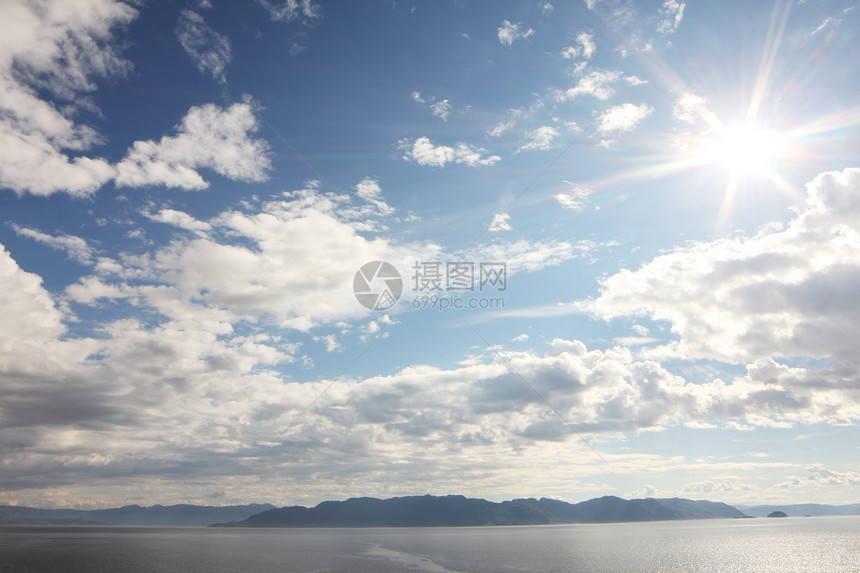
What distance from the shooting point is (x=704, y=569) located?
423 feet

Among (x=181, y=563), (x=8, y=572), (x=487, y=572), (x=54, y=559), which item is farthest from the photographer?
(x=54, y=559)

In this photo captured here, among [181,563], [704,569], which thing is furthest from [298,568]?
[704,569]

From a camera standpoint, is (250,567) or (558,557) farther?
(558,557)

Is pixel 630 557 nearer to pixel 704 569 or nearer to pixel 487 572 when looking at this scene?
pixel 704 569

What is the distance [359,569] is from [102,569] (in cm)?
6605

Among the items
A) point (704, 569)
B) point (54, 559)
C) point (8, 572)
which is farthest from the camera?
point (54, 559)

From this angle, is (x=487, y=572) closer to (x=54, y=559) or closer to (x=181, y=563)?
(x=181, y=563)

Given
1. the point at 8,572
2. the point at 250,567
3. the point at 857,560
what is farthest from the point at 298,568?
the point at 857,560

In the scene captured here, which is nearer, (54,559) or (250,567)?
(250,567)

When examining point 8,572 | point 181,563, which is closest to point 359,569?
point 181,563

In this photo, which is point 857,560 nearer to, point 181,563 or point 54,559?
point 181,563

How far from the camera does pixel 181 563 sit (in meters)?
142

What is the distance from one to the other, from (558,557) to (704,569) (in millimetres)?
45253

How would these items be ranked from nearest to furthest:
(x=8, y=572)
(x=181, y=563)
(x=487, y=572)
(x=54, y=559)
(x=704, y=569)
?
1. (x=487, y=572)
2. (x=8, y=572)
3. (x=704, y=569)
4. (x=181, y=563)
5. (x=54, y=559)
